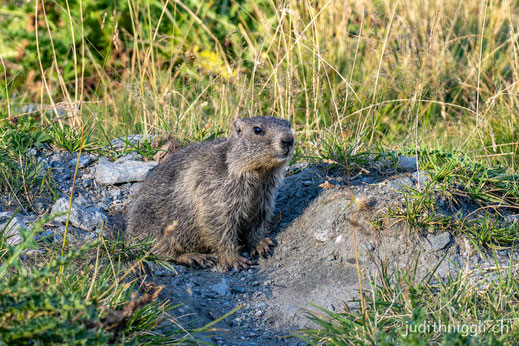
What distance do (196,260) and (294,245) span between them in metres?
0.90

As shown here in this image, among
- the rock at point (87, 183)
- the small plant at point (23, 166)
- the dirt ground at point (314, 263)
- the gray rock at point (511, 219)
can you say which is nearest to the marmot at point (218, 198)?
the dirt ground at point (314, 263)

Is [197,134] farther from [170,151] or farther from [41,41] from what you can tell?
[41,41]

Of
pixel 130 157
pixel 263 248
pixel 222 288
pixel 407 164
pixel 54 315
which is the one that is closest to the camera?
pixel 54 315

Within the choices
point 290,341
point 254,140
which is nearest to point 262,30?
point 254,140

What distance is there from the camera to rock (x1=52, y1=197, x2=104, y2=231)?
198 inches

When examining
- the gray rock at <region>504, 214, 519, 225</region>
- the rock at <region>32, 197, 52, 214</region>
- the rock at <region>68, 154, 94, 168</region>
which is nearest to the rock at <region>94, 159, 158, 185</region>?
the rock at <region>68, 154, 94, 168</region>

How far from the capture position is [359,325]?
129 inches

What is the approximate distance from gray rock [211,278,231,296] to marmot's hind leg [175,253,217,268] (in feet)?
1.49

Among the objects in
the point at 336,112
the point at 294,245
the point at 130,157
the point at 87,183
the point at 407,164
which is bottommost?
the point at 294,245

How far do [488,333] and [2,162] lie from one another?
4293 mm

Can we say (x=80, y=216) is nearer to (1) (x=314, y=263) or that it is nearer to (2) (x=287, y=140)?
(2) (x=287, y=140)

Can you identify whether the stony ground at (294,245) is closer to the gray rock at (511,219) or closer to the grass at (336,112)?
the grass at (336,112)

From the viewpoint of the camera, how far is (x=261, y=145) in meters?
4.85

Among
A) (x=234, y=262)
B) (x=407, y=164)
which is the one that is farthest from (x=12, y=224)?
(x=407, y=164)
